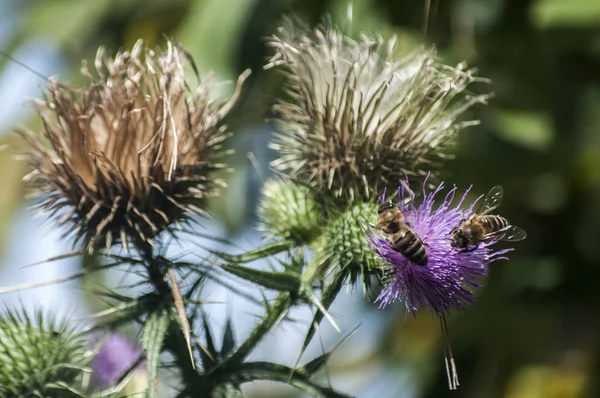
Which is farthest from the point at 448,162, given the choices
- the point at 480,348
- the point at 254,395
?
the point at 254,395

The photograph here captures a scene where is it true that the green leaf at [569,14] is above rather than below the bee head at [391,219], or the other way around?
above

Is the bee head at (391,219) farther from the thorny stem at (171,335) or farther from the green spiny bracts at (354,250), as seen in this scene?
the thorny stem at (171,335)

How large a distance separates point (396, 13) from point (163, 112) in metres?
2.02

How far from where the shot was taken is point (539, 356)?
16.9 ft

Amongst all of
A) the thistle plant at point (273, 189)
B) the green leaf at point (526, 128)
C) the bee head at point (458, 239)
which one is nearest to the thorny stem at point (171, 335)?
the thistle plant at point (273, 189)

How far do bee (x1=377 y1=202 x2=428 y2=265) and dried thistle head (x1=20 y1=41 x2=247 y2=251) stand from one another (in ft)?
1.91

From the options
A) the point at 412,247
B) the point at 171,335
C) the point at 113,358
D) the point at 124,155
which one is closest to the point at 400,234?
the point at 412,247

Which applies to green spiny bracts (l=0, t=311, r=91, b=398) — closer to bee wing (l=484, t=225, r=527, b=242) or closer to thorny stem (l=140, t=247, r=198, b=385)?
thorny stem (l=140, t=247, r=198, b=385)

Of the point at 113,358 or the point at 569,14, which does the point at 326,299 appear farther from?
the point at 569,14

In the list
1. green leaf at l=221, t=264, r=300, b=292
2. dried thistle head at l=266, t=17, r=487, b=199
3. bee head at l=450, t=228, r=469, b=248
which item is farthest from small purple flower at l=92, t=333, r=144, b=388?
bee head at l=450, t=228, r=469, b=248

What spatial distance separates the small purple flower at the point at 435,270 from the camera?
2.51 metres

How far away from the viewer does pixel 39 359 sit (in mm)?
2736

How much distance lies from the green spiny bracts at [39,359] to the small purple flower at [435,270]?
982 mm

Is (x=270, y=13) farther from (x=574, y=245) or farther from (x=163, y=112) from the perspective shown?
(x=574, y=245)
